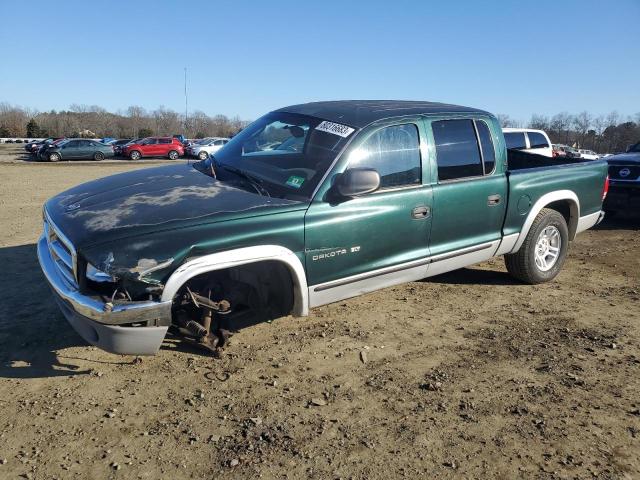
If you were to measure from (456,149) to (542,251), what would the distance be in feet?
6.37

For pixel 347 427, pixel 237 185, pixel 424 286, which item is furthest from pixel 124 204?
pixel 424 286

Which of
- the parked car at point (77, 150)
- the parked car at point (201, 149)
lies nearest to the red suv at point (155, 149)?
the parked car at point (201, 149)

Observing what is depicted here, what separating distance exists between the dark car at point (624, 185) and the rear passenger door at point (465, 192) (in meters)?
5.43

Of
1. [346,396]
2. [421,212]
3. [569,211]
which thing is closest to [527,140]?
[569,211]

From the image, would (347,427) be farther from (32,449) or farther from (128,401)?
(32,449)

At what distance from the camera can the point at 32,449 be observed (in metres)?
2.71

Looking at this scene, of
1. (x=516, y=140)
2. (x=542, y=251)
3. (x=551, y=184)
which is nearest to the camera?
(x=551, y=184)

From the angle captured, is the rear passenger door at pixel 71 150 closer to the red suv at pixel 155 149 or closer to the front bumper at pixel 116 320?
the red suv at pixel 155 149

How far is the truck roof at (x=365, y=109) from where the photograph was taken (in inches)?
163

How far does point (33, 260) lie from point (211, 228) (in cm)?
381

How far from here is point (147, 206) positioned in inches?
133

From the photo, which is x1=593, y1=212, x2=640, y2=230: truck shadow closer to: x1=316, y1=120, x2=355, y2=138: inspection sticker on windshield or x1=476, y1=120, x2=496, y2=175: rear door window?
x1=476, y1=120, x2=496, y2=175: rear door window

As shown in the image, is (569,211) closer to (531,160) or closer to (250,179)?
(531,160)

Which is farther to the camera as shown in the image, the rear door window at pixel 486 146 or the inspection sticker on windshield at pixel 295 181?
the rear door window at pixel 486 146
